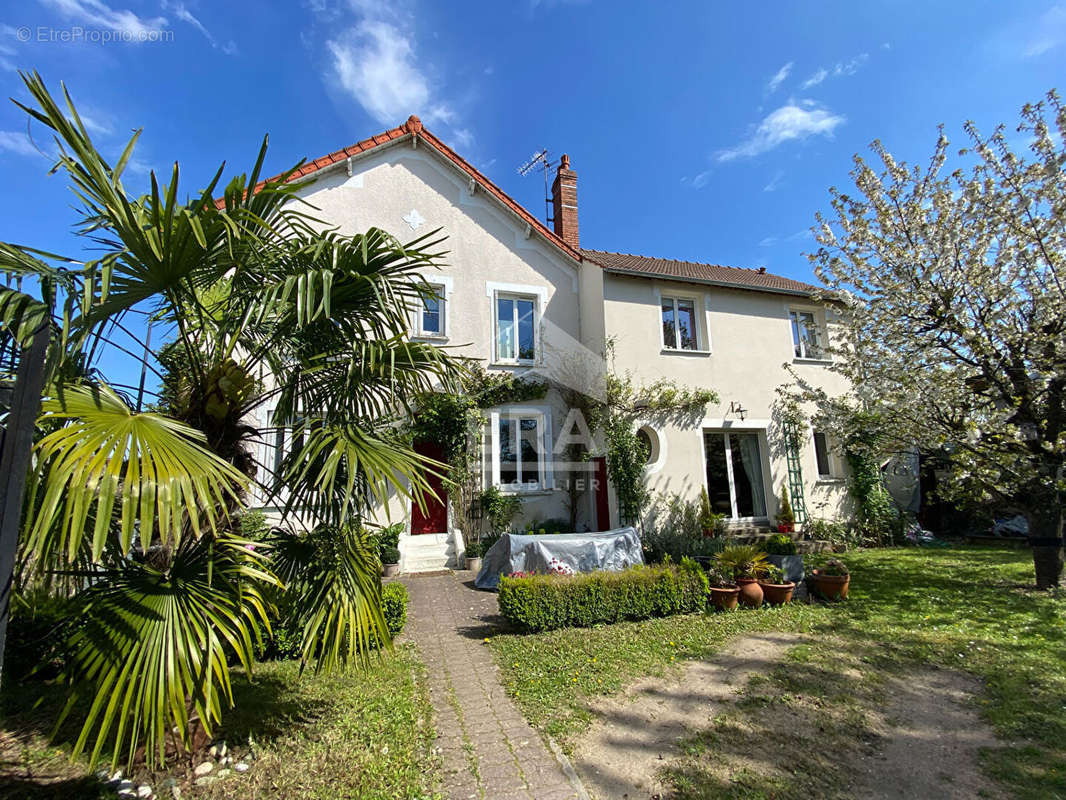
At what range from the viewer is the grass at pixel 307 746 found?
125 inches

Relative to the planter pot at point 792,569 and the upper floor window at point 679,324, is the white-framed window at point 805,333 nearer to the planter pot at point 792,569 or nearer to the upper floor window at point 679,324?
the upper floor window at point 679,324

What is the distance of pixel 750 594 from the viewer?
24.0 feet

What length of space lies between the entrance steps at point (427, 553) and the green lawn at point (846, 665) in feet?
15.7

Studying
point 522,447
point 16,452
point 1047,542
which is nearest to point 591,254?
point 522,447

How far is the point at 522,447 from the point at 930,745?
30.5ft

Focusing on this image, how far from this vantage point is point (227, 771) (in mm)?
3354

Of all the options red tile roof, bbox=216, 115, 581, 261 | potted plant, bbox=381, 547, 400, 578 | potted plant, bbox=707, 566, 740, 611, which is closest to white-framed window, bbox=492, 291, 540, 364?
red tile roof, bbox=216, 115, 581, 261

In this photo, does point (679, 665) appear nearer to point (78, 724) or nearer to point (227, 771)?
point (227, 771)

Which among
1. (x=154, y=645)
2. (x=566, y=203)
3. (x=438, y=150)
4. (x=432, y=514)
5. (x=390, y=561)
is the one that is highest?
(x=438, y=150)

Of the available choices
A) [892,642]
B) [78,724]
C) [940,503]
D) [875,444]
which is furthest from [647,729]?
[940,503]

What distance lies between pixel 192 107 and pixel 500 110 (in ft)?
22.6

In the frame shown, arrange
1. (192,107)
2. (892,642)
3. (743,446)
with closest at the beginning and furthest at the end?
(892,642) < (192,107) < (743,446)

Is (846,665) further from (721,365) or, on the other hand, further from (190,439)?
(721,365)

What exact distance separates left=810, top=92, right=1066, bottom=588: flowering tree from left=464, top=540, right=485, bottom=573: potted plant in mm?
8496
